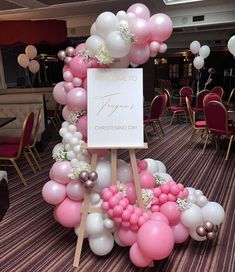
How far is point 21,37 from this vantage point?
7.83 meters

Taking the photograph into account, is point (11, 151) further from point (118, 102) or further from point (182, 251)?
point (182, 251)

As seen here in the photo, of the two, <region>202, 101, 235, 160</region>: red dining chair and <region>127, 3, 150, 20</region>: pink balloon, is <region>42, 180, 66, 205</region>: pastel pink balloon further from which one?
<region>202, 101, 235, 160</region>: red dining chair

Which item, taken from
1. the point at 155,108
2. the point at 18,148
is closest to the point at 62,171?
the point at 18,148

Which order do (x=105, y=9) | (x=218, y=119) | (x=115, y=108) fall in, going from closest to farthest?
(x=115, y=108) < (x=218, y=119) < (x=105, y=9)

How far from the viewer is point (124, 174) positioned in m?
2.15

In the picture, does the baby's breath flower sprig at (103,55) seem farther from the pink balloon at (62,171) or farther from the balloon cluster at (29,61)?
the balloon cluster at (29,61)

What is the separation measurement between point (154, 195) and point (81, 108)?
2.66ft

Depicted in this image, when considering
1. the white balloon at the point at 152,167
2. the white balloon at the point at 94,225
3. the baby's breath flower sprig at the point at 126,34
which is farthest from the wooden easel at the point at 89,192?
the baby's breath flower sprig at the point at 126,34

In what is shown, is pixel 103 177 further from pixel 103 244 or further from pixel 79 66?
pixel 79 66

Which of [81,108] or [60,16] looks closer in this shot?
[81,108]

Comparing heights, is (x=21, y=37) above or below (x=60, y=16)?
below

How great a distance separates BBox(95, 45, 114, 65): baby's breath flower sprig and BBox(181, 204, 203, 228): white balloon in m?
1.17

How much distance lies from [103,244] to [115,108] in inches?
38.0

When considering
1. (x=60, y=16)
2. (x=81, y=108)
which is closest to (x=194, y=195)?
(x=81, y=108)
